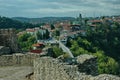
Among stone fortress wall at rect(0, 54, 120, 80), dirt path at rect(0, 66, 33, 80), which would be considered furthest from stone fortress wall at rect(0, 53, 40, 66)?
stone fortress wall at rect(0, 54, 120, 80)

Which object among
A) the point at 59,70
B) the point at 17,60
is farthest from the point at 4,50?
the point at 59,70

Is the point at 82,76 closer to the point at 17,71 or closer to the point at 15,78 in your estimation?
the point at 15,78

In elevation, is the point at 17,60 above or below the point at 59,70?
below

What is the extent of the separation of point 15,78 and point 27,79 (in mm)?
428

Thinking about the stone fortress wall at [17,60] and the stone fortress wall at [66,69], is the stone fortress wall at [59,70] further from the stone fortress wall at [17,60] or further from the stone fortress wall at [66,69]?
the stone fortress wall at [17,60]

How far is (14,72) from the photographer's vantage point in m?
13.2

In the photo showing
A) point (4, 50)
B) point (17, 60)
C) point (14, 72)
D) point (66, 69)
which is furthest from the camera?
point (4, 50)

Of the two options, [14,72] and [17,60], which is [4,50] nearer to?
[17,60]

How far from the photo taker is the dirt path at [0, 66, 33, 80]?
12.3m

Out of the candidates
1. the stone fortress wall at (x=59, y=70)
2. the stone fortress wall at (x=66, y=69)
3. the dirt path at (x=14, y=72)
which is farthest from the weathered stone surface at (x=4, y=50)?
the stone fortress wall at (x=59, y=70)

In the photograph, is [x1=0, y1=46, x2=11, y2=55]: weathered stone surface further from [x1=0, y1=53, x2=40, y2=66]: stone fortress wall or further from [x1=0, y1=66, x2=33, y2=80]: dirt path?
[x1=0, y1=66, x2=33, y2=80]: dirt path

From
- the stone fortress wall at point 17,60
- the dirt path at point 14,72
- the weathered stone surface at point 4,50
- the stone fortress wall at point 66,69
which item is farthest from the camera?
the weathered stone surface at point 4,50

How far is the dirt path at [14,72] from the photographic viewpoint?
40.2 feet

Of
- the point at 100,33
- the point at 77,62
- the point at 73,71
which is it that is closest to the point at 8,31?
the point at 77,62
